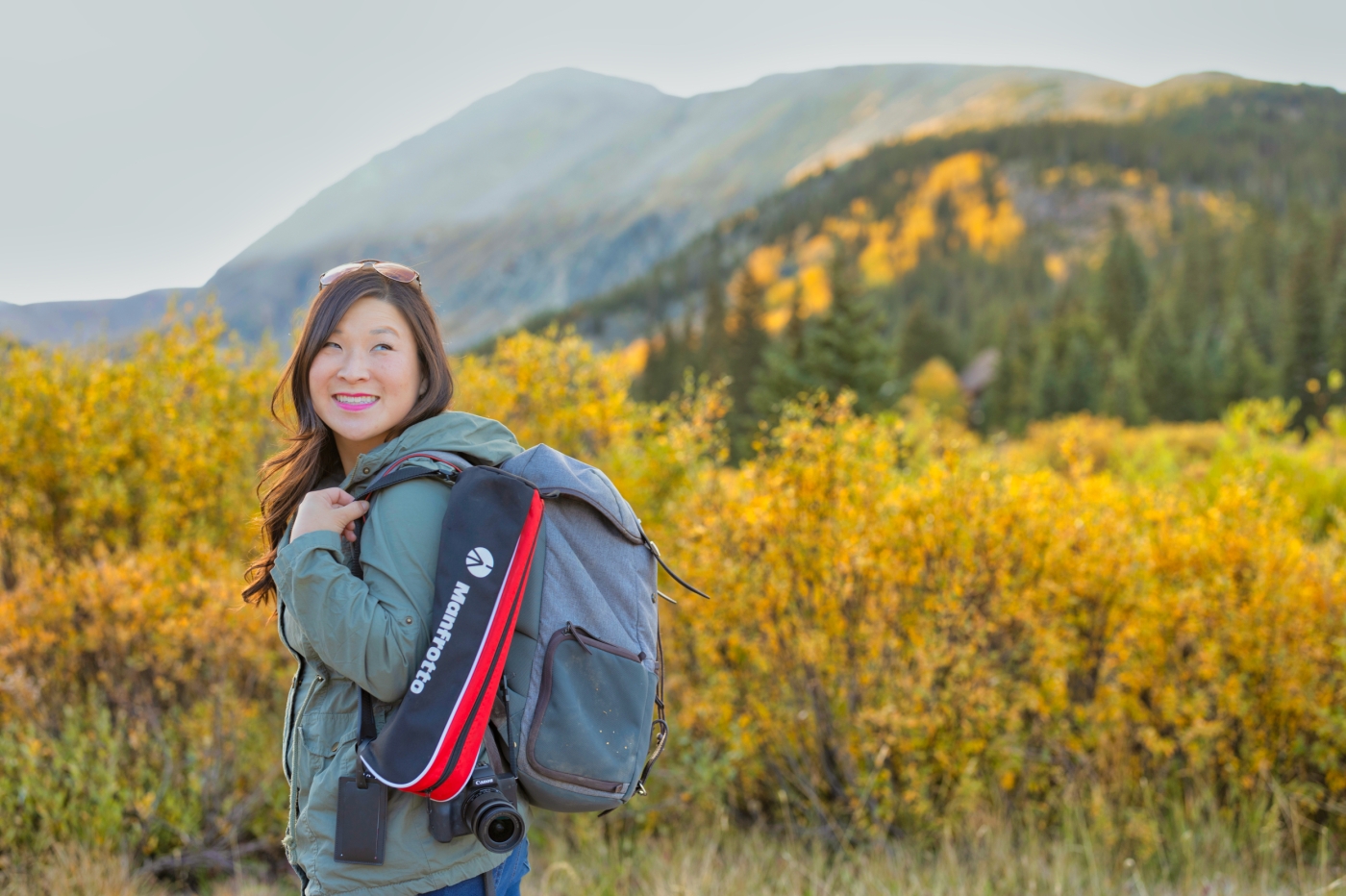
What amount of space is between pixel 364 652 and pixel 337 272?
0.82m

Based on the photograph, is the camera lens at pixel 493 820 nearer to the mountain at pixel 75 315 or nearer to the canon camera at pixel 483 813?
the canon camera at pixel 483 813

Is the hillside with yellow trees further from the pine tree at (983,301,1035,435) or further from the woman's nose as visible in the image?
the pine tree at (983,301,1035,435)

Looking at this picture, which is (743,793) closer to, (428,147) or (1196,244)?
(428,147)

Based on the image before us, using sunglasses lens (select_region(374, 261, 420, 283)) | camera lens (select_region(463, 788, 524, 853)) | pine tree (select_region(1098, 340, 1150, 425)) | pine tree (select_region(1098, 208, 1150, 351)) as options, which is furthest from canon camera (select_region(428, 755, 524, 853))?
pine tree (select_region(1098, 208, 1150, 351))

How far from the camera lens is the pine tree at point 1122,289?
261 ft

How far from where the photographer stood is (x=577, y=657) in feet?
5.20

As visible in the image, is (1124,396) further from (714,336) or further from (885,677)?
(885,677)

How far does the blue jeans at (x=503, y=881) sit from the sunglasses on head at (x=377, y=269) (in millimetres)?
1178

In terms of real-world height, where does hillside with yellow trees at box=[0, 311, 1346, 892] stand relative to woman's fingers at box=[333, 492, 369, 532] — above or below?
below

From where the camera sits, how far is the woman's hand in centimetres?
155

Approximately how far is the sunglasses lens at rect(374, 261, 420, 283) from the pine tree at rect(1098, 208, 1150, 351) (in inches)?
3308

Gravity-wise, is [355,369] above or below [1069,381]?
above

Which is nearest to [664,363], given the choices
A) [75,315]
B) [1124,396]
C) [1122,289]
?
[1124,396]

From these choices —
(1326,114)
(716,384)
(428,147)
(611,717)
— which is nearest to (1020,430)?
(428,147)
